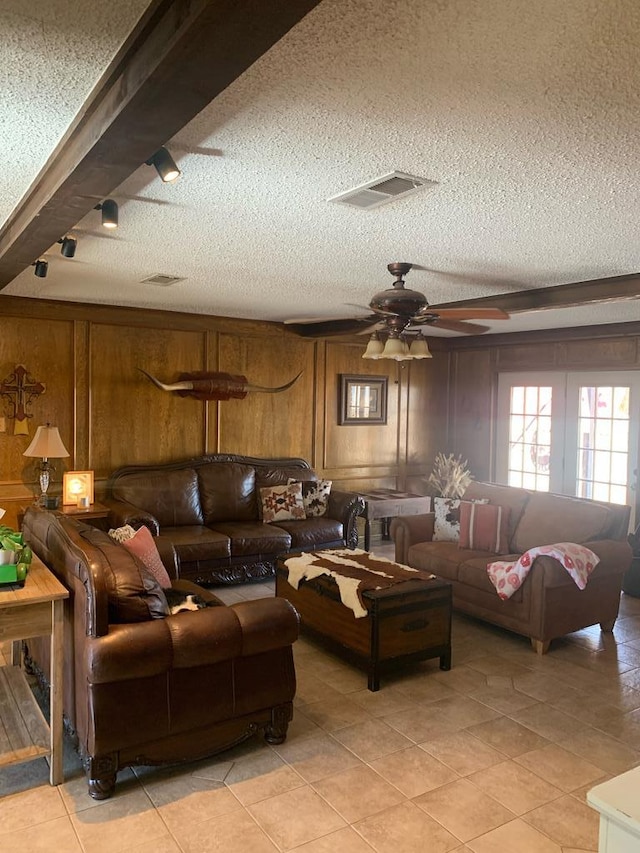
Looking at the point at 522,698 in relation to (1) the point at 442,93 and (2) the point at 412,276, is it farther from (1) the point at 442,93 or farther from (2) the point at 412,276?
(1) the point at 442,93

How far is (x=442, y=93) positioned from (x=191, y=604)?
99.1 inches

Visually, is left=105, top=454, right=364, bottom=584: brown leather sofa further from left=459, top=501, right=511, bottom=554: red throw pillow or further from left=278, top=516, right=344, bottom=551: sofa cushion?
left=459, top=501, right=511, bottom=554: red throw pillow

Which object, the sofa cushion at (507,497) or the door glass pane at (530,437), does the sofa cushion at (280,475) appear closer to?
the sofa cushion at (507,497)

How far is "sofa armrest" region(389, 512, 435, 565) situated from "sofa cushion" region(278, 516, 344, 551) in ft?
2.46

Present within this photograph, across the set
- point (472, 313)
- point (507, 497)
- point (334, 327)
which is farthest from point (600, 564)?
point (334, 327)

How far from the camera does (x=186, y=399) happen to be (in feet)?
20.7

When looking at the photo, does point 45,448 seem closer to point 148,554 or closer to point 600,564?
point 148,554

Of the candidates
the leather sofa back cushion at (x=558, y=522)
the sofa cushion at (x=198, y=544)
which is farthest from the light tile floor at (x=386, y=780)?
the sofa cushion at (x=198, y=544)

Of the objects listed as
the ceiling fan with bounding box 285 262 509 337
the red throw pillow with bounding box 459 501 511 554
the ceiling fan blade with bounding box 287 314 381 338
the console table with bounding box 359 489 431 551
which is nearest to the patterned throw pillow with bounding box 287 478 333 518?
the console table with bounding box 359 489 431 551

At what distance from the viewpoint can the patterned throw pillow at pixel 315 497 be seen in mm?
6340

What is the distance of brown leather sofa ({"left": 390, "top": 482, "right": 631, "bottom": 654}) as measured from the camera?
429 cm

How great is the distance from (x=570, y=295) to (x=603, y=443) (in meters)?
2.59

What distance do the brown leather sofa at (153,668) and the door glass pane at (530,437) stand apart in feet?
15.6

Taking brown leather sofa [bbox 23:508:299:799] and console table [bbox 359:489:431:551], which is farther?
console table [bbox 359:489:431:551]
